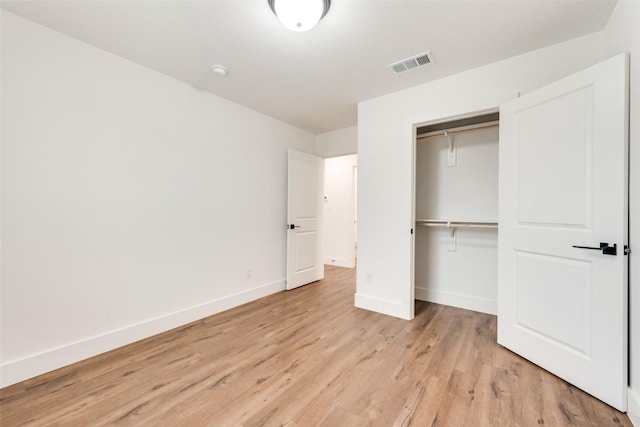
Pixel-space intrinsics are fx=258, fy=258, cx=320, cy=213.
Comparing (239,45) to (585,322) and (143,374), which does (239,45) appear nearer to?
(143,374)

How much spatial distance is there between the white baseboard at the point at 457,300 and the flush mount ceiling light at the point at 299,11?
3.27m

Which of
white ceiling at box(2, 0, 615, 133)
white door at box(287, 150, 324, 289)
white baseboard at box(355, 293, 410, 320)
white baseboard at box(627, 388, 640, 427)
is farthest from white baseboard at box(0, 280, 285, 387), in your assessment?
white baseboard at box(627, 388, 640, 427)

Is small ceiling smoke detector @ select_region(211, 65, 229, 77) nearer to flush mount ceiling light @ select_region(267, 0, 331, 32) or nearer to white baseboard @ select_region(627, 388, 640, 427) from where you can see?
flush mount ceiling light @ select_region(267, 0, 331, 32)

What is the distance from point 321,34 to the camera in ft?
6.49

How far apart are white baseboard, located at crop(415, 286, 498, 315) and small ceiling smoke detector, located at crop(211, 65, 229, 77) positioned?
Answer: 137 inches

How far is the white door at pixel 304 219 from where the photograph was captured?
3.91m

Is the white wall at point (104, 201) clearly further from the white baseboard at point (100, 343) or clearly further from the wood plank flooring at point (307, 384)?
the wood plank flooring at point (307, 384)

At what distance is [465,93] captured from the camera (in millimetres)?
2516

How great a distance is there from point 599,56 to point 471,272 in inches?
89.4

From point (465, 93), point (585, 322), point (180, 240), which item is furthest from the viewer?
point (180, 240)

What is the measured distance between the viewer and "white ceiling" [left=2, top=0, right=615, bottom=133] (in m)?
1.74

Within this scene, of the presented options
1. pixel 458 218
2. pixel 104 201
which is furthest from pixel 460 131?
pixel 104 201

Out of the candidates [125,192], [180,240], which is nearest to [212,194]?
[180,240]

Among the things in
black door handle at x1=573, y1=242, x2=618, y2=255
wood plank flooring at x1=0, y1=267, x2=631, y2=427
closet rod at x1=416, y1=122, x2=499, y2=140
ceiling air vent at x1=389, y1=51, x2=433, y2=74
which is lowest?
wood plank flooring at x1=0, y1=267, x2=631, y2=427
